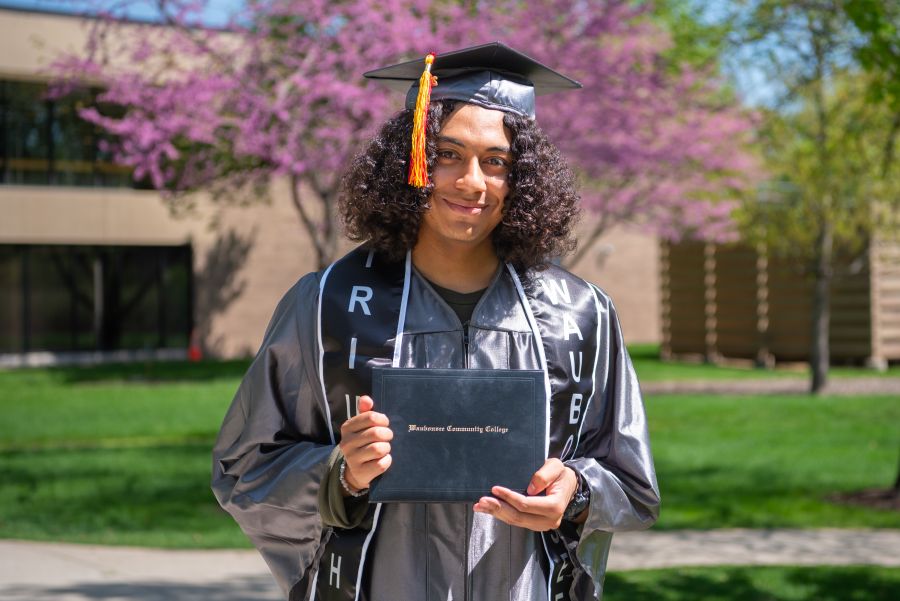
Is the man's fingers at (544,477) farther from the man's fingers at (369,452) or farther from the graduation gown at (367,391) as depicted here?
the man's fingers at (369,452)

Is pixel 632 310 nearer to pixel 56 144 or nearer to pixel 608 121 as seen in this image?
pixel 56 144

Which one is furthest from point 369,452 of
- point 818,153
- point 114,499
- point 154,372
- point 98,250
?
point 98,250

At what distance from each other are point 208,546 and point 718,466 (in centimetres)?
524

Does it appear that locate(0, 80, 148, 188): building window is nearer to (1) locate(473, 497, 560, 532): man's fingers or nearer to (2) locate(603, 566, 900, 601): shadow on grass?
(2) locate(603, 566, 900, 601): shadow on grass

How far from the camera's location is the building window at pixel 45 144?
83.0 ft

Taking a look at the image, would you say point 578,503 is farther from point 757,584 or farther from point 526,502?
point 757,584

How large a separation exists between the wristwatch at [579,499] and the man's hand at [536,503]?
90 millimetres

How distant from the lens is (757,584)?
6602mm

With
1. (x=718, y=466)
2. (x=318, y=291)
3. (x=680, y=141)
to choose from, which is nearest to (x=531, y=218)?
(x=318, y=291)

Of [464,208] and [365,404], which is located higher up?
[464,208]

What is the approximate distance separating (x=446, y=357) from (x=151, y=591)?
4581 mm

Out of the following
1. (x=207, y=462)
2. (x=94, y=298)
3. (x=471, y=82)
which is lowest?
(x=207, y=462)

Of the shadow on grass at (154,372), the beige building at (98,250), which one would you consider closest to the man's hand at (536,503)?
the shadow on grass at (154,372)

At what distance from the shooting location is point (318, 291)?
2479mm
